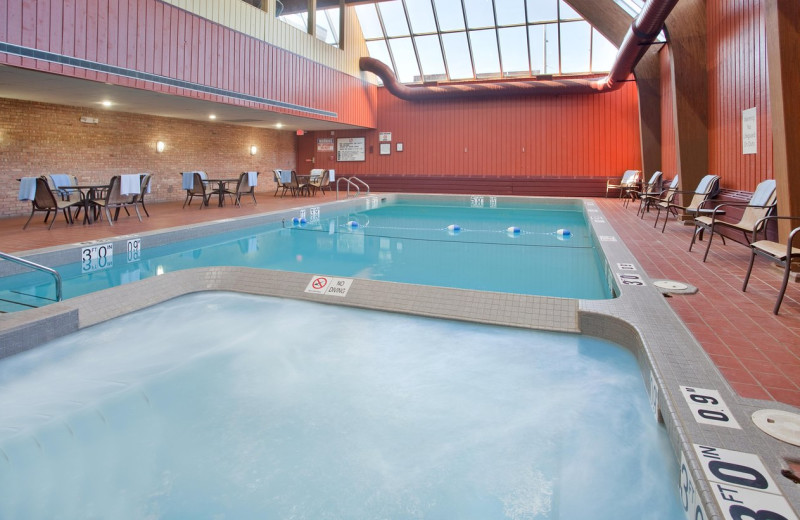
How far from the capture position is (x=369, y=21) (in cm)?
1484

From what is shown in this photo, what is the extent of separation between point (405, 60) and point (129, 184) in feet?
33.4

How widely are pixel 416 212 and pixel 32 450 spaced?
10.4m

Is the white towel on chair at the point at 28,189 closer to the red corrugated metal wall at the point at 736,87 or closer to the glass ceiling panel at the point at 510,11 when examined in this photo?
the red corrugated metal wall at the point at 736,87

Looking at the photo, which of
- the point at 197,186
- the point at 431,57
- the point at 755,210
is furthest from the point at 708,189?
the point at 431,57

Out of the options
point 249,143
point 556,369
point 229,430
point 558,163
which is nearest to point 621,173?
point 558,163

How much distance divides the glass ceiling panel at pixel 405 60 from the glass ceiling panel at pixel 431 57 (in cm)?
25

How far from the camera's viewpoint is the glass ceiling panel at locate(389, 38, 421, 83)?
592 inches

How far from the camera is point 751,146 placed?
589 centimetres

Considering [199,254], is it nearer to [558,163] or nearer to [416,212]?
[416,212]

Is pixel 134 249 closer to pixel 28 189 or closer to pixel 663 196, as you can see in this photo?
pixel 28 189

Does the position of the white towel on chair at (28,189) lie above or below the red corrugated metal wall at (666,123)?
below

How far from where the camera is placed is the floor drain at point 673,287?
12.2ft

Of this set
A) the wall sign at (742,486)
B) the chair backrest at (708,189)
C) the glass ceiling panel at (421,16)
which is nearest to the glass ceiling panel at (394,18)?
the glass ceiling panel at (421,16)

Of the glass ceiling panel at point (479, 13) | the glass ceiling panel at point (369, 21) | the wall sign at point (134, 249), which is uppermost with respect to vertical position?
the glass ceiling panel at point (369, 21)
